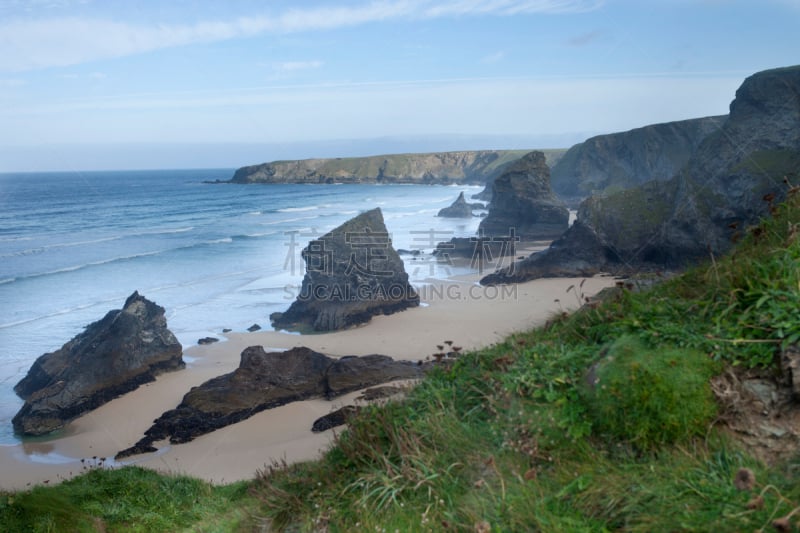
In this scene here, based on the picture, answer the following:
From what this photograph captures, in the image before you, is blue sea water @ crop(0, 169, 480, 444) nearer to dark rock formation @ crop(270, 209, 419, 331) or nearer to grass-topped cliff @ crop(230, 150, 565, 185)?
dark rock formation @ crop(270, 209, 419, 331)

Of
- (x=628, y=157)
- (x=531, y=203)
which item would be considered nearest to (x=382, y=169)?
(x=628, y=157)

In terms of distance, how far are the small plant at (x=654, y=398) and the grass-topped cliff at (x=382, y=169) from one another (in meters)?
113

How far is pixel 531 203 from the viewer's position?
3559 cm

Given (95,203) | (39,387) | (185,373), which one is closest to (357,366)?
(185,373)

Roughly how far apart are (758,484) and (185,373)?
14.6m

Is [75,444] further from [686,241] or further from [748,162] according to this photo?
[748,162]

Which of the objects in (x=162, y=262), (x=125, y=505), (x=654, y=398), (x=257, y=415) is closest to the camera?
(x=654, y=398)

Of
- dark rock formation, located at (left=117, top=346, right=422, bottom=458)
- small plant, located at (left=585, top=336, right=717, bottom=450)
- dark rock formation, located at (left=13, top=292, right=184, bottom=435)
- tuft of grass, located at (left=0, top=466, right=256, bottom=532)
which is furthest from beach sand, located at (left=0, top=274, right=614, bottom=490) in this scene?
small plant, located at (left=585, top=336, right=717, bottom=450)

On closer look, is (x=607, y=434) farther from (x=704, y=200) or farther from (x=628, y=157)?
(x=628, y=157)

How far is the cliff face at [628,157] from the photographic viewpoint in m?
49.4

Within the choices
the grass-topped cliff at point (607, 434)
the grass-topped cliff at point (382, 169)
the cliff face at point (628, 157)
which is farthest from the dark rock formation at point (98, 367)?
the grass-topped cliff at point (382, 169)

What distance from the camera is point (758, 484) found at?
3193 millimetres

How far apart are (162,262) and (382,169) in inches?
3723

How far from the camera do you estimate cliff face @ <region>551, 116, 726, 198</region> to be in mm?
49375
